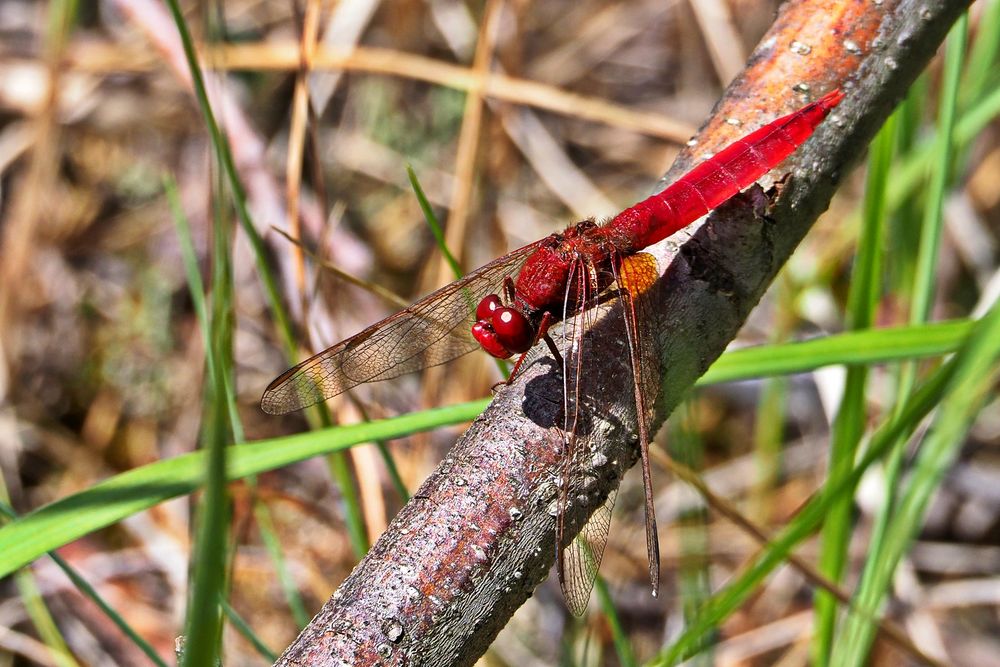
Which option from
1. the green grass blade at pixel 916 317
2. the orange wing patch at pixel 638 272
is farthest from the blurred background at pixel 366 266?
the orange wing patch at pixel 638 272

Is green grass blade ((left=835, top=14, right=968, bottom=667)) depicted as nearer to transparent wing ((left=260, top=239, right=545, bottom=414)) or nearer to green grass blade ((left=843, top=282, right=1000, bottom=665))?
green grass blade ((left=843, top=282, right=1000, bottom=665))

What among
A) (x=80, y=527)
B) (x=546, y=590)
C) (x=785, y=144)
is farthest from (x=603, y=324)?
(x=546, y=590)

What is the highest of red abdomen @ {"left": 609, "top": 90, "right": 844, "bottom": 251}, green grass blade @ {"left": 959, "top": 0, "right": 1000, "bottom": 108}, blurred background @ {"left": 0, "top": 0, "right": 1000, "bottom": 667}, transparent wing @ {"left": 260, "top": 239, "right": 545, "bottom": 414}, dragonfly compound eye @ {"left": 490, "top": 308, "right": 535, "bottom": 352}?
blurred background @ {"left": 0, "top": 0, "right": 1000, "bottom": 667}

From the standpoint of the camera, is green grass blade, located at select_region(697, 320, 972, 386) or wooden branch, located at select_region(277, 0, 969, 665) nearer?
wooden branch, located at select_region(277, 0, 969, 665)

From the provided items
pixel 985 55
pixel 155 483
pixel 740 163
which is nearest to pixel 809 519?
pixel 740 163

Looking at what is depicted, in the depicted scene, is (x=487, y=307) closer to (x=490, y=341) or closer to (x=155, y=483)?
(x=490, y=341)

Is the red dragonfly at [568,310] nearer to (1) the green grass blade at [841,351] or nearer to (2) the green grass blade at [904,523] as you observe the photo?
(1) the green grass blade at [841,351]

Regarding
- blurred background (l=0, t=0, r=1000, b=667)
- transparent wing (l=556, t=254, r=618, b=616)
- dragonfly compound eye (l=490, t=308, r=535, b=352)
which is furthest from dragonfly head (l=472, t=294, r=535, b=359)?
blurred background (l=0, t=0, r=1000, b=667)

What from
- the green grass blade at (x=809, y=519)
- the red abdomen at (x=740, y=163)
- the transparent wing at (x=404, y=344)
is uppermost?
the transparent wing at (x=404, y=344)
